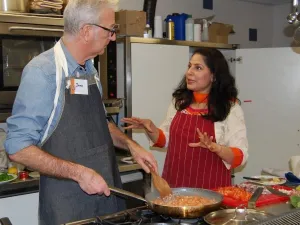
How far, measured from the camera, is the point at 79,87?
1777 millimetres

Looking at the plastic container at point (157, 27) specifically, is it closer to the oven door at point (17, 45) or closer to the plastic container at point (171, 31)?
the plastic container at point (171, 31)

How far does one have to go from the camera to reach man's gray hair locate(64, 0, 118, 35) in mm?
1739

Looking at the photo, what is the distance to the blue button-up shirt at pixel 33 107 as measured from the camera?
1.57m

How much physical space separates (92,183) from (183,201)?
362 mm

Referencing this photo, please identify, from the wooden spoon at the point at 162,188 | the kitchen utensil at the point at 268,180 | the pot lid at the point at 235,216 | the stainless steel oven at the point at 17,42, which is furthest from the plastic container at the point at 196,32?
the pot lid at the point at 235,216

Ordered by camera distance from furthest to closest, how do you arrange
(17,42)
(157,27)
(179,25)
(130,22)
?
(179,25) < (157,27) < (130,22) < (17,42)

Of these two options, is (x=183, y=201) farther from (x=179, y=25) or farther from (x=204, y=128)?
(x=179, y=25)

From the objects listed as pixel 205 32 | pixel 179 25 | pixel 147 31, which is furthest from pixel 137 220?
pixel 205 32

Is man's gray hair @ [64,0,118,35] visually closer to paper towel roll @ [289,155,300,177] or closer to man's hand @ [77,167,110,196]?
man's hand @ [77,167,110,196]

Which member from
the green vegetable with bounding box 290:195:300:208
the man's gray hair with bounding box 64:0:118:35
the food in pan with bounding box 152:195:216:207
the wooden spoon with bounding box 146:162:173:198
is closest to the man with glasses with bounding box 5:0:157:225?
the man's gray hair with bounding box 64:0:118:35

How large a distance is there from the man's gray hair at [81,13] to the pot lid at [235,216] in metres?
0.90

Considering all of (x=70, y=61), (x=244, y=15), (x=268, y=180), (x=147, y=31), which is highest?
(x=244, y=15)

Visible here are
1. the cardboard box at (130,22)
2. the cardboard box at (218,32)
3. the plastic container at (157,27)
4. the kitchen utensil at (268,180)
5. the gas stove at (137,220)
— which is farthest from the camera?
the cardboard box at (218,32)

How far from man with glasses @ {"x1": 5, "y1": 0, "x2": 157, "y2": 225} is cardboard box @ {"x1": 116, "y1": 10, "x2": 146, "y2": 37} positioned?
4.40ft
